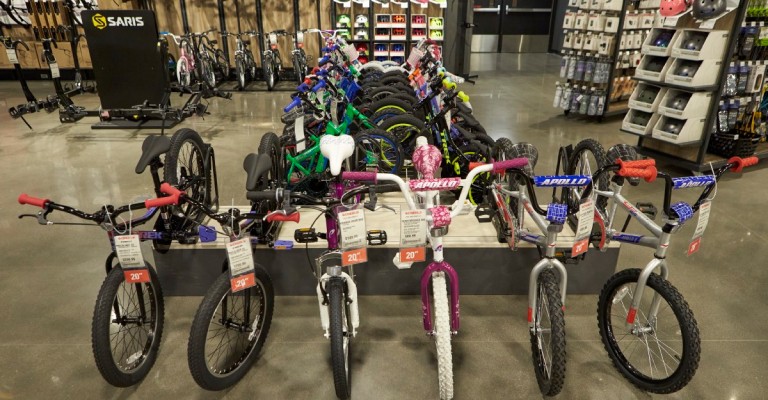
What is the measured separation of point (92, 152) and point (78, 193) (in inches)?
52.0

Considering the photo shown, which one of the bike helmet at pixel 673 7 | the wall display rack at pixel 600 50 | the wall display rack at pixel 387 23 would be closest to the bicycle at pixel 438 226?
the bike helmet at pixel 673 7

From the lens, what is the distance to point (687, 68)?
439cm

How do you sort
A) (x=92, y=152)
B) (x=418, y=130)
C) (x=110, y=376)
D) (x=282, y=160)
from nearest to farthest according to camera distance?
1. (x=110, y=376)
2. (x=282, y=160)
3. (x=418, y=130)
4. (x=92, y=152)

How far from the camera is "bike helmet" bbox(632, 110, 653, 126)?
193 inches

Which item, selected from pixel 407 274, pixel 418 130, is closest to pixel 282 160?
pixel 418 130

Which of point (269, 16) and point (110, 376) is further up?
point (269, 16)

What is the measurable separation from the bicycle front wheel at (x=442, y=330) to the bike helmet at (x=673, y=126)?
369 centimetres

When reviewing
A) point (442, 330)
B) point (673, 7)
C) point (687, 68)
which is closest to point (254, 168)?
point (442, 330)

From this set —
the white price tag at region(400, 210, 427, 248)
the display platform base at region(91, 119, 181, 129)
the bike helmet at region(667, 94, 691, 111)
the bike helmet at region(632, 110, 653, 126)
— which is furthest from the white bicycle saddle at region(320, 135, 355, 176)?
the display platform base at region(91, 119, 181, 129)

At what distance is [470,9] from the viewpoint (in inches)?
382

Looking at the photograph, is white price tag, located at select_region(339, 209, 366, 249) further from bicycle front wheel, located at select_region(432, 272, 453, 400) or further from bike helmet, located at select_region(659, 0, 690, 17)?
bike helmet, located at select_region(659, 0, 690, 17)

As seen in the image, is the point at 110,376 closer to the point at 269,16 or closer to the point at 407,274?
the point at 407,274

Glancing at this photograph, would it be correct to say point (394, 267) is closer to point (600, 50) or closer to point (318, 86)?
point (318, 86)

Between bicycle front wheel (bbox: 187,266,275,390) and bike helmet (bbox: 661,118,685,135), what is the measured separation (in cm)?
408
